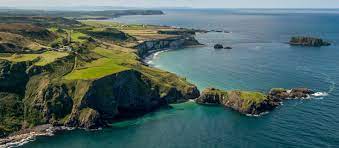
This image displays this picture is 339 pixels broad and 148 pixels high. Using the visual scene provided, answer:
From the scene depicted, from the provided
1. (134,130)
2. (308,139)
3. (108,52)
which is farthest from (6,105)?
(308,139)

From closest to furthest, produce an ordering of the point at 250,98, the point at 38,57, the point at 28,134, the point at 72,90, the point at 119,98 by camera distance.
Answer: the point at 28,134
the point at 72,90
the point at 250,98
the point at 119,98
the point at 38,57

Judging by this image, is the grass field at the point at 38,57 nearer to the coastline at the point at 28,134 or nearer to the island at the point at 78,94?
the island at the point at 78,94

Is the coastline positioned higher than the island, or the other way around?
the island

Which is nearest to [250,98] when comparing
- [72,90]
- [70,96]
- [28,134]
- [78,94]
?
[78,94]

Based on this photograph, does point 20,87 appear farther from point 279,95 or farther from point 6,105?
point 279,95

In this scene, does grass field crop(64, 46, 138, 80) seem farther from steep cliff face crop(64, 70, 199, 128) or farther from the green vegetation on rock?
steep cliff face crop(64, 70, 199, 128)

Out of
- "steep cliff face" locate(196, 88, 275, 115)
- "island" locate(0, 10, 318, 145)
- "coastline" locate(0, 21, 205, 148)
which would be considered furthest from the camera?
"steep cliff face" locate(196, 88, 275, 115)

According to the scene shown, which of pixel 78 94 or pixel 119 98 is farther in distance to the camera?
pixel 119 98

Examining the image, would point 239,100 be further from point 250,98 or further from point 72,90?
point 72,90

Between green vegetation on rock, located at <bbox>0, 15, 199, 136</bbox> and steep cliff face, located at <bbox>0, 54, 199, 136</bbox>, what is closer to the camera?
steep cliff face, located at <bbox>0, 54, 199, 136</bbox>

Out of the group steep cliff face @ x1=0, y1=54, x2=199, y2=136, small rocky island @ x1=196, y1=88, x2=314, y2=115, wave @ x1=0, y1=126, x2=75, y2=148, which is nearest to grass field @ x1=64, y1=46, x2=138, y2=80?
steep cliff face @ x1=0, y1=54, x2=199, y2=136
